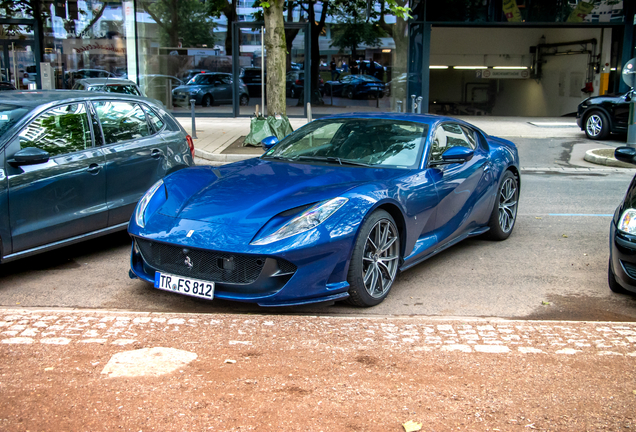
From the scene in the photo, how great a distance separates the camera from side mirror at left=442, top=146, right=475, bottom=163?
5613mm

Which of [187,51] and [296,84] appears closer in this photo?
[296,84]

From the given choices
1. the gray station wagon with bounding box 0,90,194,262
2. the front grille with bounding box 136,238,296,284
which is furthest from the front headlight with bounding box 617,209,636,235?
the gray station wagon with bounding box 0,90,194,262

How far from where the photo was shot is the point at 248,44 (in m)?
22.1

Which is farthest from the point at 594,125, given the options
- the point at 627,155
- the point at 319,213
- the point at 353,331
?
the point at 353,331

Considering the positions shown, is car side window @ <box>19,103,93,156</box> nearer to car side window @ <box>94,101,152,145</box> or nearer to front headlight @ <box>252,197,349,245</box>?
car side window @ <box>94,101,152,145</box>

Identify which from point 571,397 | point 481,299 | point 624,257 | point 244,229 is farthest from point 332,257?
point 624,257

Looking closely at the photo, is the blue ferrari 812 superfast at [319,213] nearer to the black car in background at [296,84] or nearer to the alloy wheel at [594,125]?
the alloy wheel at [594,125]

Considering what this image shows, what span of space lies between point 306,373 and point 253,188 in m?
1.85

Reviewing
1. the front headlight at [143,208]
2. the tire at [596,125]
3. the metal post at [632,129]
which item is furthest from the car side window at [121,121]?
the tire at [596,125]

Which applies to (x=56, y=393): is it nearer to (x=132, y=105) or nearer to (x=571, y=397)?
(x=571, y=397)

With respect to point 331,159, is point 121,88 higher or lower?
higher

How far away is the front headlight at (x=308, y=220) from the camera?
4.39 m

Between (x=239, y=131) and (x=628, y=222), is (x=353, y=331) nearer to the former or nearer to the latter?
(x=628, y=222)

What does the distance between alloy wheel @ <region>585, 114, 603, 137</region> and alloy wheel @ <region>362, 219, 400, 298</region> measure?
537 inches
